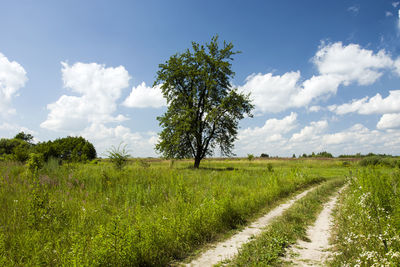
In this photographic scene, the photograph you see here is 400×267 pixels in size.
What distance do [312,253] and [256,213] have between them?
307 cm

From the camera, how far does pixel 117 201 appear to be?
748 centimetres

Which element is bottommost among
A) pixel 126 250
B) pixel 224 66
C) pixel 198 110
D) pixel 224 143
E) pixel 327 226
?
pixel 327 226

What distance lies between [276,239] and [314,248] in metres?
0.86

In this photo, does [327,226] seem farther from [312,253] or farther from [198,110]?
[198,110]

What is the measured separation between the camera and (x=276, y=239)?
16.0 ft

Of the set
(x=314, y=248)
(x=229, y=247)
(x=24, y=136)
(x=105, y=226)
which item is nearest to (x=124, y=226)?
(x=105, y=226)

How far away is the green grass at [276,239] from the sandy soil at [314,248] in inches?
6.5

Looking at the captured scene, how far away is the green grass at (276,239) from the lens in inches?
159

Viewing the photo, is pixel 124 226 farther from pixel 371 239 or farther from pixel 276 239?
pixel 371 239

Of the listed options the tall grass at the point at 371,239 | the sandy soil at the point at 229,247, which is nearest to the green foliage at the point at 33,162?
the sandy soil at the point at 229,247

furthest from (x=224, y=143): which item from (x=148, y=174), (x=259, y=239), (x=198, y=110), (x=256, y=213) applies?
(x=259, y=239)

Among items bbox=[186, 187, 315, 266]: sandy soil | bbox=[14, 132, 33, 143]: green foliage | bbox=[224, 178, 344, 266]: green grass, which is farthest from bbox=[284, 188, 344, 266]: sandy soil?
bbox=[14, 132, 33, 143]: green foliage

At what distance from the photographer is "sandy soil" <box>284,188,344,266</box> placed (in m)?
4.16

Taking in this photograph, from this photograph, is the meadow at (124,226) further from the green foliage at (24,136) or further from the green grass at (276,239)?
the green foliage at (24,136)
